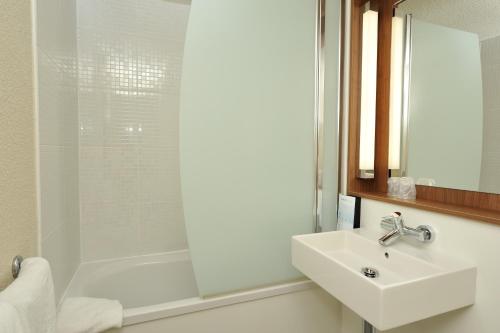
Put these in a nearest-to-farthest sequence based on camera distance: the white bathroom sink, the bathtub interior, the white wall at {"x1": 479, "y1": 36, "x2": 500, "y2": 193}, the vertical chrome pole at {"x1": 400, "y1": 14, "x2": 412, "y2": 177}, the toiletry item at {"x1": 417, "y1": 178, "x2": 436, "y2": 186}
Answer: the white bathroom sink < the white wall at {"x1": 479, "y1": 36, "x2": 500, "y2": 193} < the toiletry item at {"x1": 417, "y1": 178, "x2": 436, "y2": 186} < the vertical chrome pole at {"x1": 400, "y1": 14, "x2": 412, "y2": 177} < the bathtub interior

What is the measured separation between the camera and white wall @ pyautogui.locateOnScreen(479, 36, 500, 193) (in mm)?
916

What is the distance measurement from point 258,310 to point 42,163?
3.71 ft

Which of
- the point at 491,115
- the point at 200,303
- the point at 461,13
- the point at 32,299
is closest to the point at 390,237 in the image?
the point at 491,115

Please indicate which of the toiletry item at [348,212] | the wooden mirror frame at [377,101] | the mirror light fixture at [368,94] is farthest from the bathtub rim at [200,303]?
the mirror light fixture at [368,94]

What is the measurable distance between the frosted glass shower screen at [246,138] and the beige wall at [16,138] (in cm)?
50

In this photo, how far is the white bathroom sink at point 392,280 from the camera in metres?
0.73

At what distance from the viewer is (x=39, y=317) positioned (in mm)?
559

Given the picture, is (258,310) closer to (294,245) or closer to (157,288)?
(294,245)

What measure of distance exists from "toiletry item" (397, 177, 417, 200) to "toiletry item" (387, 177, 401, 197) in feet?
0.06

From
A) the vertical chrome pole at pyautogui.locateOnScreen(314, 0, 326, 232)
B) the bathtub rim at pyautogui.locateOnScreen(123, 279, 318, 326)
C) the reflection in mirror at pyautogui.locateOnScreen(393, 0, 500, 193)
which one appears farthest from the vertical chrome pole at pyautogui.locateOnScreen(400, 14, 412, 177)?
the bathtub rim at pyautogui.locateOnScreen(123, 279, 318, 326)

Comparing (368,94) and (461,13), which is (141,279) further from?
(461,13)

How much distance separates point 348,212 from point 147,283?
1424 millimetres

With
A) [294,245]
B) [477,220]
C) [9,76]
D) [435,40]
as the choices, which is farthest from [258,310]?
[435,40]

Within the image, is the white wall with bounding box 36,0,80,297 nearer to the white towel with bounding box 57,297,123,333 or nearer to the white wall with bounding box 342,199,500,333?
the white towel with bounding box 57,297,123,333
